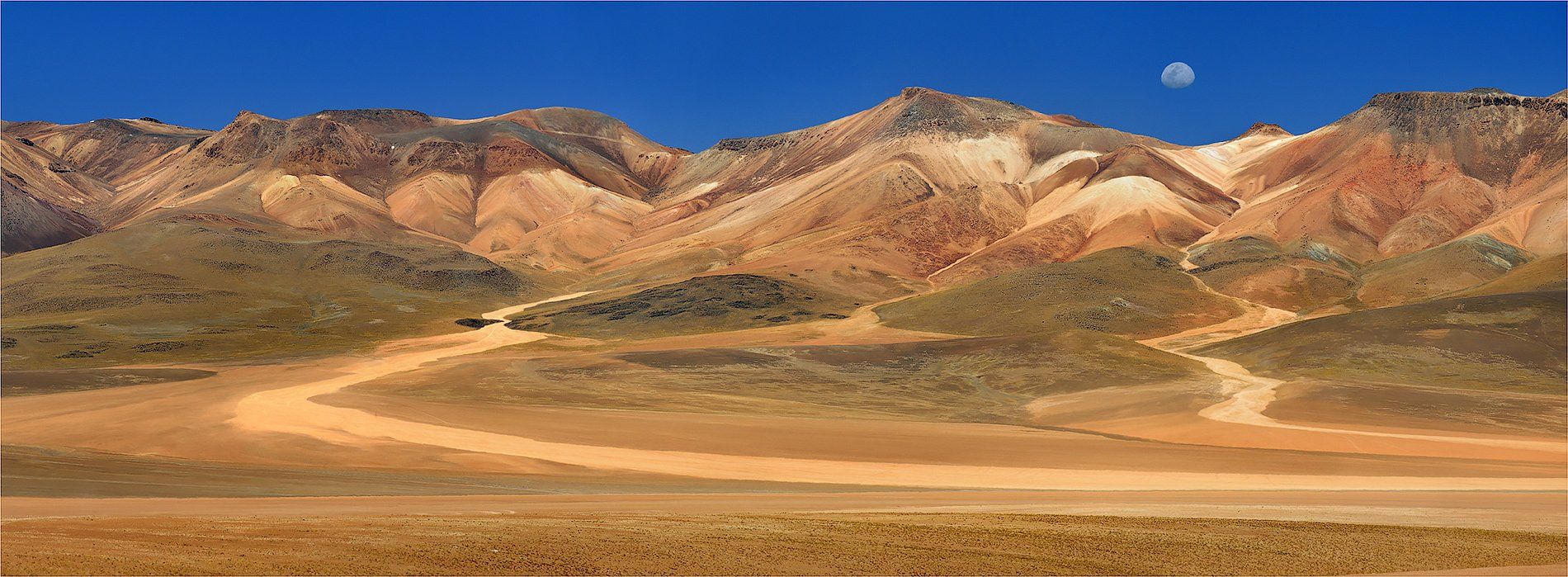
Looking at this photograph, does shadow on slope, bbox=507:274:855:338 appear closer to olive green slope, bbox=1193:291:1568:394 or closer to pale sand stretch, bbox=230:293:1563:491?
olive green slope, bbox=1193:291:1568:394

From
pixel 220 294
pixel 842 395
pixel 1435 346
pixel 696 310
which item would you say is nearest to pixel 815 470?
pixel 842 395

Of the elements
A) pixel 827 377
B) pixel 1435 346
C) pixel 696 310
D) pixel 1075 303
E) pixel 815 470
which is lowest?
pixel 815 470

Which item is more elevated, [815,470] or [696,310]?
[696,310]

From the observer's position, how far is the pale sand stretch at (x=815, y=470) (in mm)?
42125

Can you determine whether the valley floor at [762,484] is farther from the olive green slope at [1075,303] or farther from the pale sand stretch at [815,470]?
the olive green slope at [1075,303]

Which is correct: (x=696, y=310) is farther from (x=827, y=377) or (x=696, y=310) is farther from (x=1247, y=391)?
(x=1247, y=391)

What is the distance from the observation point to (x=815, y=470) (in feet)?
147

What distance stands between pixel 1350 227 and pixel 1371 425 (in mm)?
128468

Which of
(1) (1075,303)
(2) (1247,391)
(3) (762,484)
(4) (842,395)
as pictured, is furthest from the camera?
(1) (1075,303)

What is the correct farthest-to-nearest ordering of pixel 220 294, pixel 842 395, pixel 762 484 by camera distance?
1. pixel 220 294
2. pixel 842 395
3. pixel 762 484

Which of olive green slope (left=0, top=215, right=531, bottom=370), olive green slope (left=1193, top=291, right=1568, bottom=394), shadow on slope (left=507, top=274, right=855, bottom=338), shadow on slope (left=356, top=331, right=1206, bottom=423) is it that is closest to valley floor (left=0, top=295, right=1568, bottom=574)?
shadow on slope (left=356, top=331, right=1206, bottom=423)

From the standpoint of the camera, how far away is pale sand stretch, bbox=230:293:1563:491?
4212 cm

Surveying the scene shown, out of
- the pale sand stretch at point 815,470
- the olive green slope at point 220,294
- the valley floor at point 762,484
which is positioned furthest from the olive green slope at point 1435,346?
the olive green slope at point 220,294

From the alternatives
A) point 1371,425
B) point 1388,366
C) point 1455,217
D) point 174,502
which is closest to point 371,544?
point 174,502
